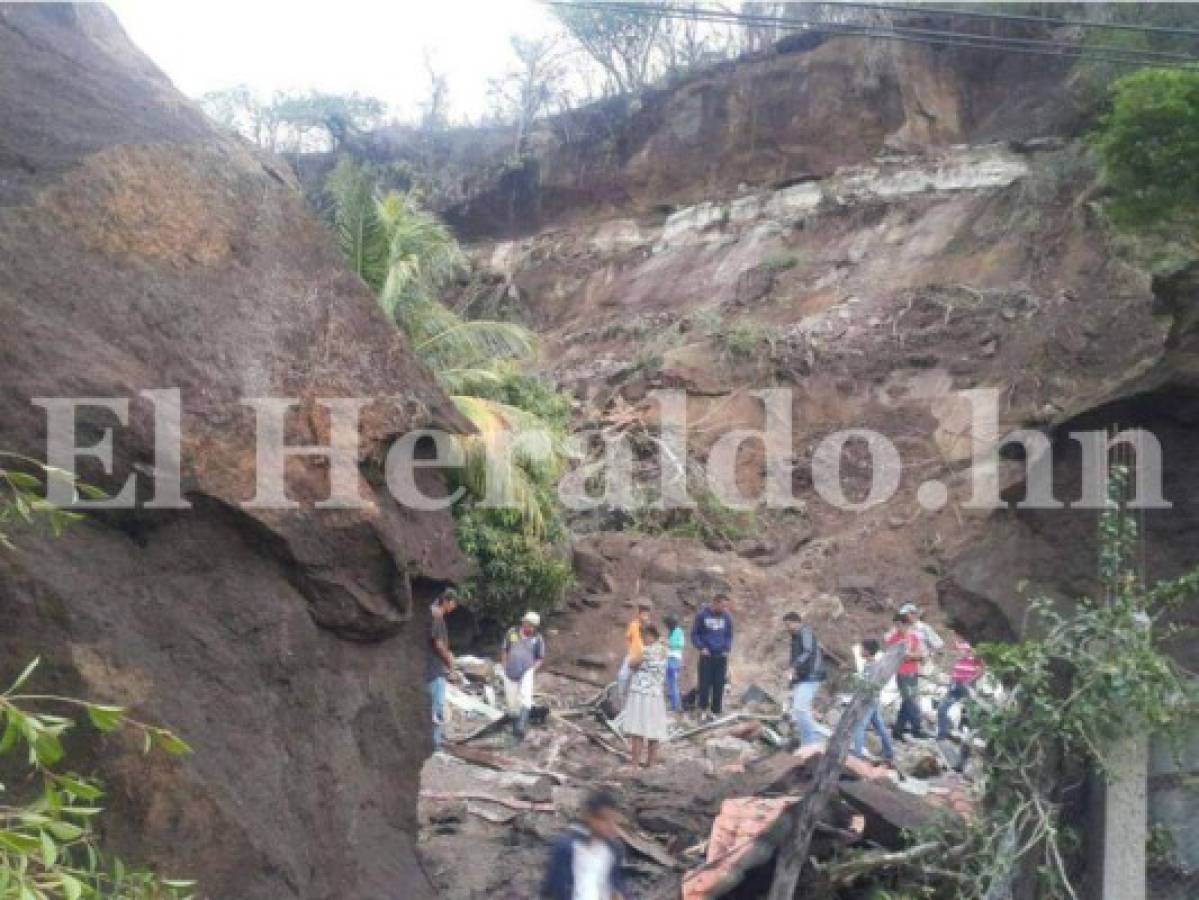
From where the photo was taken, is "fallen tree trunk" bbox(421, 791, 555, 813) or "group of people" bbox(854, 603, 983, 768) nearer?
"fallen tree trunk" bbox(421, 791, 555, 813)

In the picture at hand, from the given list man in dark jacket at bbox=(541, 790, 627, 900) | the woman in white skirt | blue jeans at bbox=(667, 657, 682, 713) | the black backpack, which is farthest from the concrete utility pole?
blue jeans at bbox=(667, 657, 682, 713)

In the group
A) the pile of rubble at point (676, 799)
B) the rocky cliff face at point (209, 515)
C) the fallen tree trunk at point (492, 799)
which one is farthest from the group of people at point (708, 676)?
the rocky cliff face at point (209, 515)

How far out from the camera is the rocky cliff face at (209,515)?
5.22 m

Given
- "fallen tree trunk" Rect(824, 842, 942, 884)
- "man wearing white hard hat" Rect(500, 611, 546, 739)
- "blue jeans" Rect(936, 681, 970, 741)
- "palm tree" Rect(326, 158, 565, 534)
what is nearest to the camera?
"fallen tree trunk" Rect(824, 842, 942, 884)

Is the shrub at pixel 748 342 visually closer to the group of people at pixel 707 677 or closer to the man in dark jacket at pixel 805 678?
the group of people at pixel 707 677

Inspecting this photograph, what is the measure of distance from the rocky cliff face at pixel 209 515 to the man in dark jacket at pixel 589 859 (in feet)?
3.54

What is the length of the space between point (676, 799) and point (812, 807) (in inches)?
120

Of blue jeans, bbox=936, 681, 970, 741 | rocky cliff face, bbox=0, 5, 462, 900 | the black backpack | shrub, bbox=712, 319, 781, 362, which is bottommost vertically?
blue jeans, bbox=936, 681, 970, 741

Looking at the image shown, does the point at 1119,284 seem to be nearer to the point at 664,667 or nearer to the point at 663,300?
the point at 663,300

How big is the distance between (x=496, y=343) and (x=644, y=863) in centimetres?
1076

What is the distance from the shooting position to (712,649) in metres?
13.9

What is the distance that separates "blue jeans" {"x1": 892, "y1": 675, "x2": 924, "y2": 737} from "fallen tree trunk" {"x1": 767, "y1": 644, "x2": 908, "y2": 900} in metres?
5.15

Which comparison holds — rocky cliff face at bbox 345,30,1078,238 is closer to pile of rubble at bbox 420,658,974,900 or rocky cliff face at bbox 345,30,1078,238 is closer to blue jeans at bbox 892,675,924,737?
blue jeans at bbox 892,675,924,737

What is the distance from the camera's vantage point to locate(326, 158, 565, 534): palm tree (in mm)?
16297
